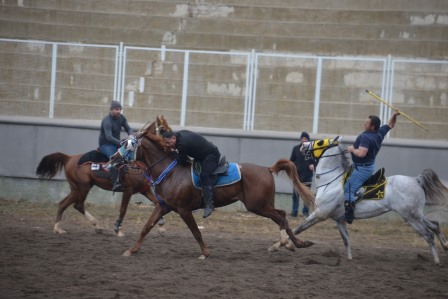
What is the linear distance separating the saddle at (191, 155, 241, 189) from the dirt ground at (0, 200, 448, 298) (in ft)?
3.74

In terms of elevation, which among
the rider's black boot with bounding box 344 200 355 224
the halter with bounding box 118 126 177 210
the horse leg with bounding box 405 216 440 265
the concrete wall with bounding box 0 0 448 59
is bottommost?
the horse leg with bounding box 405 216 440 265

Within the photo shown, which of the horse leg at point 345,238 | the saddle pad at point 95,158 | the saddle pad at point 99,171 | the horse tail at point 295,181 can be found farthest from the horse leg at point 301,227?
the saddle pad at point 95,158

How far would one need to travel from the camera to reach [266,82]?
17.3 metres

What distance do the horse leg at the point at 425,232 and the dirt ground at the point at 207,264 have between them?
0.21 m

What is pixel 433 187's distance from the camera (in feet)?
37.0

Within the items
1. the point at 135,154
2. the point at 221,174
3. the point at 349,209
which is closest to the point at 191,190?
the point at 221,174

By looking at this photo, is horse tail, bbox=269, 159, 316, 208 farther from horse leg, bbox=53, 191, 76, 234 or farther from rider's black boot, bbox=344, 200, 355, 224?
horse leg, bbox=53, 191, 76, 234

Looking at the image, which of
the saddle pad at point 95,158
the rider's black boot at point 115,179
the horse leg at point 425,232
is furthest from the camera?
the saddle pad at point 95,158

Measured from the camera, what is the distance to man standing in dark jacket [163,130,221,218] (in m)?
10.8

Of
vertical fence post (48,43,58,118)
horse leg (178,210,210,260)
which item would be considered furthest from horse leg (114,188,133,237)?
vertical fence post (48,43,58,118)

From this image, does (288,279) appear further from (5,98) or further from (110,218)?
(5,98)

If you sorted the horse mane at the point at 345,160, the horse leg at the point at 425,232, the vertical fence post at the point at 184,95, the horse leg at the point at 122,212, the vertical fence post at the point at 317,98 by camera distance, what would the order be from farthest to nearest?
the vertical fence post at the point at 184,95
the vertical fence post at the point at 317,98
the horse leg at the point at 122,212
the horse mane at the point at 345,160
the horse leg at the point at 425,232

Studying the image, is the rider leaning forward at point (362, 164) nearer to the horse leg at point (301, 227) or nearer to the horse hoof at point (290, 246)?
the horse leg at point (301, 227)

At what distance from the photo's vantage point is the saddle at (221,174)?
10961mm
